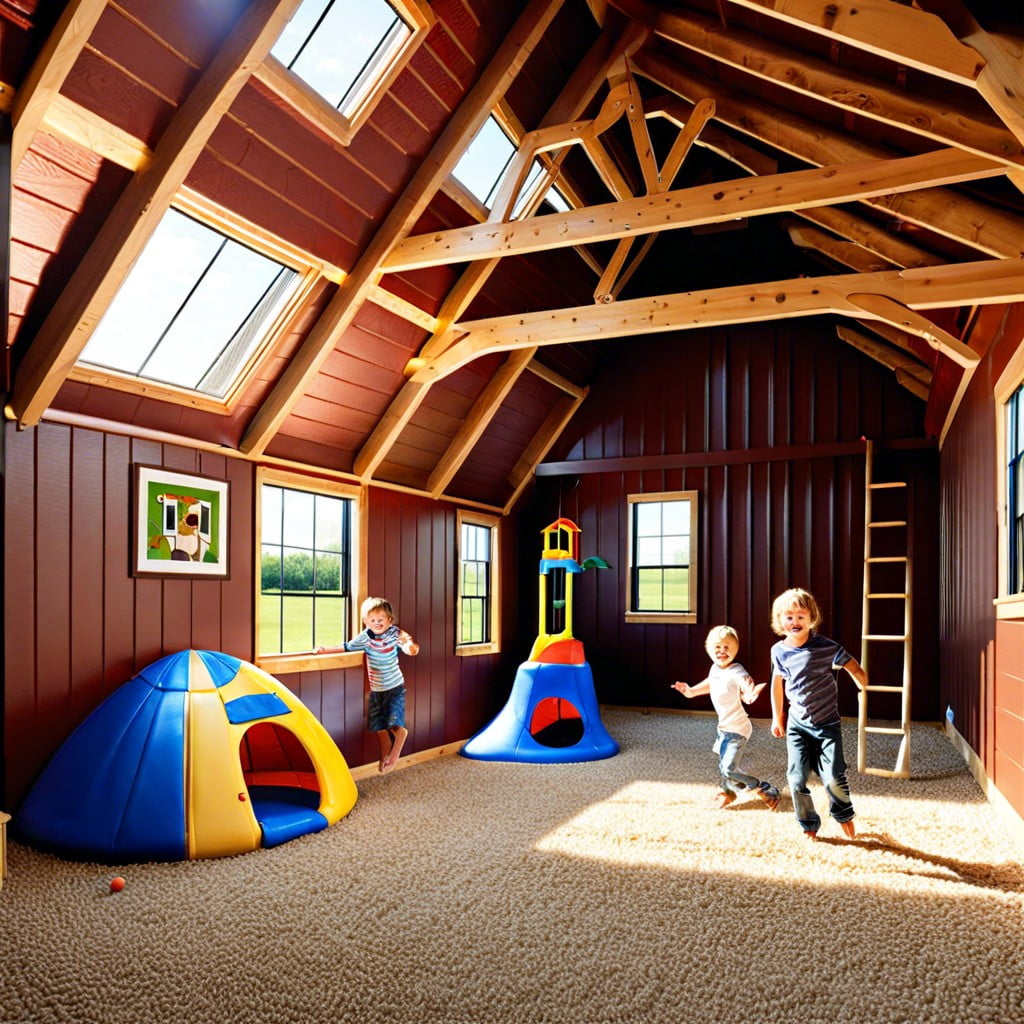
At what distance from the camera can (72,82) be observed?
3.19 m

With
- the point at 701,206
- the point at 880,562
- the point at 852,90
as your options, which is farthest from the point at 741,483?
the point at 852,90

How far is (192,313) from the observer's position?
449cm

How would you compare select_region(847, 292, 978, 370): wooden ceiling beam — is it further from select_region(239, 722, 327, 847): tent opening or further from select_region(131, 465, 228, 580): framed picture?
select_region(239, 722, 327, 847): tent opening

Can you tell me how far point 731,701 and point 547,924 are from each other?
213 centimetres

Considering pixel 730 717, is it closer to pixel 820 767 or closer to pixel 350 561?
pixel 820 767

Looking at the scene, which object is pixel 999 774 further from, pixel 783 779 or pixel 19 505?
pixel 19 505

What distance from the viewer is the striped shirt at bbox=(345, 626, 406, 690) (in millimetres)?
5562

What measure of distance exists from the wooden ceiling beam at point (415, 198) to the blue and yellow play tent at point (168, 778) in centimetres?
161

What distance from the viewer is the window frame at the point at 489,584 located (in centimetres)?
721

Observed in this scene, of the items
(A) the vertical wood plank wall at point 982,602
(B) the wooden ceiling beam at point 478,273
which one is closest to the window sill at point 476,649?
(B) the wooden ceiling beam at point 478,273

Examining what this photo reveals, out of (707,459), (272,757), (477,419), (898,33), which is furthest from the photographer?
(707,459)

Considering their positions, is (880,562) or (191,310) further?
(880,562)

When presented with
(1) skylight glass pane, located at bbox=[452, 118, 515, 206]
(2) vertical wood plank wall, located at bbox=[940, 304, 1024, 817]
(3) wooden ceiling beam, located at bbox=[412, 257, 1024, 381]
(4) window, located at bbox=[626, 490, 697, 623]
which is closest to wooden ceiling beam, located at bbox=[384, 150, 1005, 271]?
(3) wooden ceiling beam, located at bbox=[412, 257, 1024, 381]

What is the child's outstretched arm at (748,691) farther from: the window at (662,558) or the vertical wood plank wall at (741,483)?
the window at (662,558)
